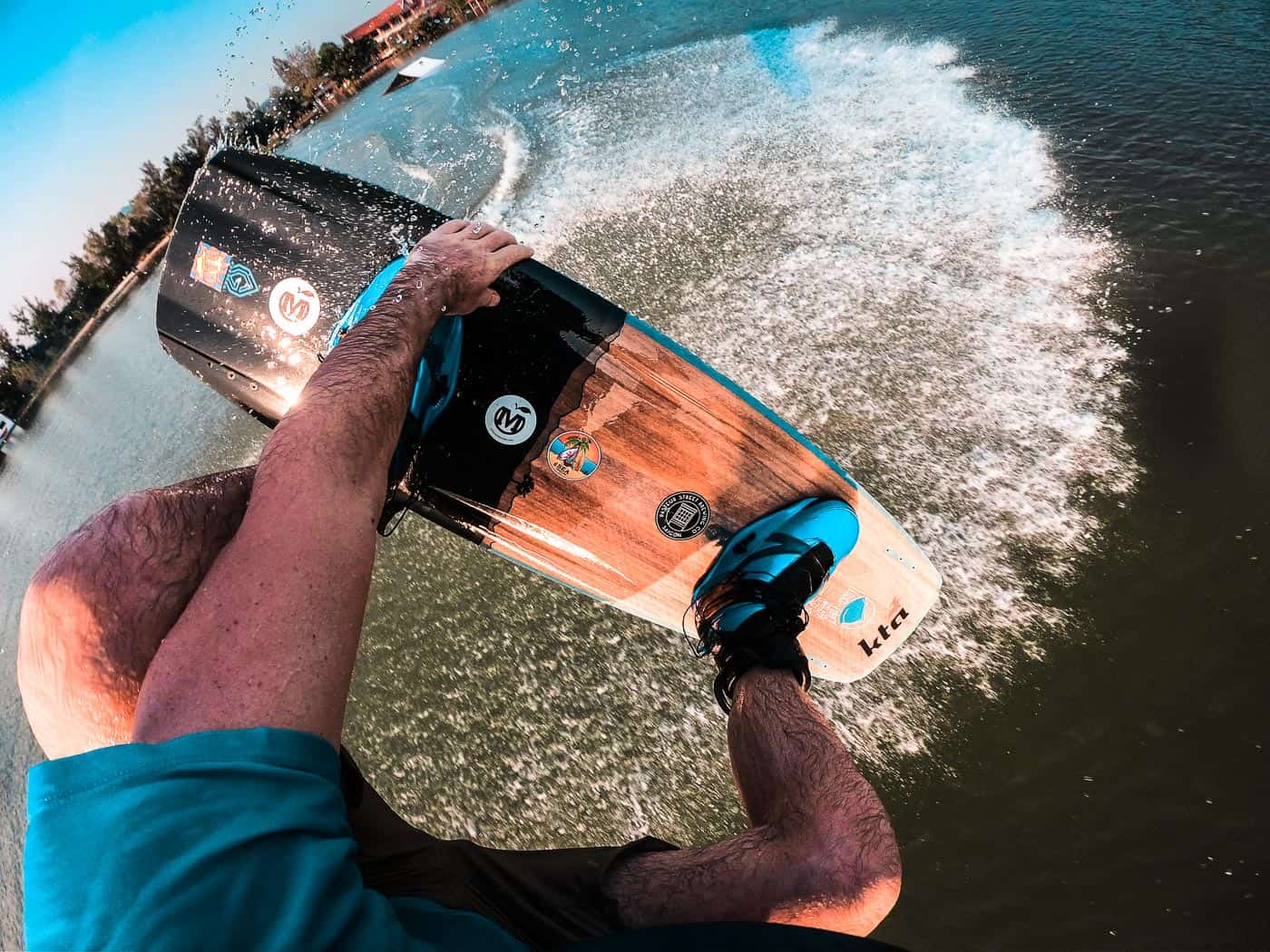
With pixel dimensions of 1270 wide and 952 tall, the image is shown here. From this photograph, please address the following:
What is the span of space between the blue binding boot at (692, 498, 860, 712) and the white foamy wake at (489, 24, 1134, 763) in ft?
2.96

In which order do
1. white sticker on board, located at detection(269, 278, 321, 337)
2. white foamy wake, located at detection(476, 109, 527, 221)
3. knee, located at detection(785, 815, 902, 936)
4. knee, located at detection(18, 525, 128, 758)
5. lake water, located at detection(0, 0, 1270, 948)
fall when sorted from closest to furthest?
1. knee, located at detection(18, 525, 128, 758)
2. knee, located at detection(785, 815, 902, 936)
3. lake water, located at detection(0, 0, 1270, 948)
4. white sticker on board, located at detection(269, 278, 321, 337)
5. white foamy wake, located at detection(476, 109, 527, 221)

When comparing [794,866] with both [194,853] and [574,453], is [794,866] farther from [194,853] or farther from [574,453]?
[574,453]

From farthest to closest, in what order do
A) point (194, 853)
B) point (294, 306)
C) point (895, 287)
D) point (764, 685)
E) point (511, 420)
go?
point (895, 287) < point (294, 306) < point (511, 420) < point (764, 685) < point (194, 853)

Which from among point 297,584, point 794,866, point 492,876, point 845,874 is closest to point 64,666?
point 297,584

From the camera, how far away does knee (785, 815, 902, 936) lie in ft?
4.83

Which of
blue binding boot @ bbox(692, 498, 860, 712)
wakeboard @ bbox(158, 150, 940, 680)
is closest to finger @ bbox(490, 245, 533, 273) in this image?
wakeboard @ bbox(158, 150, 940, 680)

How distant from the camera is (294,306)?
3107 millimetres

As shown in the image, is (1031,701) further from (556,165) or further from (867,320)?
(556,165)

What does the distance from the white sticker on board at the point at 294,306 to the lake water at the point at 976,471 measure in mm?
1827

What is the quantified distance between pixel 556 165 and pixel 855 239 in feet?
13.9

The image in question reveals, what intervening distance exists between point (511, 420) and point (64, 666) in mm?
1943

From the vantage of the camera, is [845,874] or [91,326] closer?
[845,874]

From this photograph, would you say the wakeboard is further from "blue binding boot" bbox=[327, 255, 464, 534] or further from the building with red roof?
the building with red roof

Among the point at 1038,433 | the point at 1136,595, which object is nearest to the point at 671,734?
the point at 1136,595
